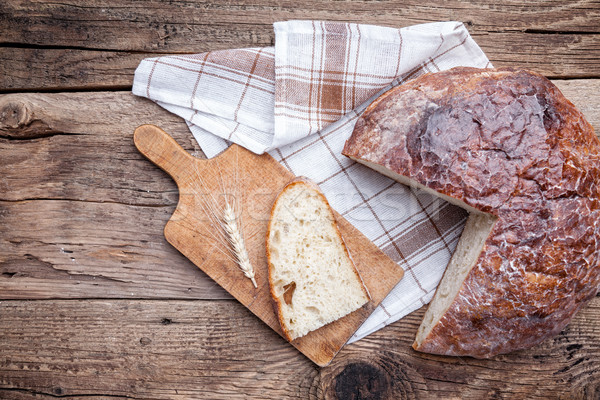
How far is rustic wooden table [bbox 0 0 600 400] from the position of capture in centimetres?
248

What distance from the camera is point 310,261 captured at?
242 cm

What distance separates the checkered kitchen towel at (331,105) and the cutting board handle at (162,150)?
0.56 feet

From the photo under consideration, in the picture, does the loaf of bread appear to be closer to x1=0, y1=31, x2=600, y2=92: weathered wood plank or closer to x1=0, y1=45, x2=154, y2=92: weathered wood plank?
x1=0, y1=31, x2=600, y2=92: weathered wood plank

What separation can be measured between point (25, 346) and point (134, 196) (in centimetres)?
114

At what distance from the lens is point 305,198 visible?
2.41m

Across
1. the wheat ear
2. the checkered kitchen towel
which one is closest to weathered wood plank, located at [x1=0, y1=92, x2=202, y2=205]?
the checkered kitchen towel

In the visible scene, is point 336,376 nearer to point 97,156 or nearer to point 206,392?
point 206,392

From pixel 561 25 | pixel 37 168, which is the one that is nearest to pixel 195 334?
pixel 37 168

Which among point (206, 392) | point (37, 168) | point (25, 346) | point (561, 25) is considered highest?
point (561, 25)

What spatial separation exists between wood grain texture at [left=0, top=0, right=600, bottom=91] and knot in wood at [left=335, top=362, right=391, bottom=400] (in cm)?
211

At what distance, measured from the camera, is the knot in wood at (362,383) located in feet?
8.04

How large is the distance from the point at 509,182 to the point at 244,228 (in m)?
1.49

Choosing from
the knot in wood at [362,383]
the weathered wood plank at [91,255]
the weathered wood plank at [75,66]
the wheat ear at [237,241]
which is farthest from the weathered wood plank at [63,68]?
the knot in wood at [362,383]

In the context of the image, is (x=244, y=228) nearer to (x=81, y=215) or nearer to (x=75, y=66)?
(x=81, y=215)
